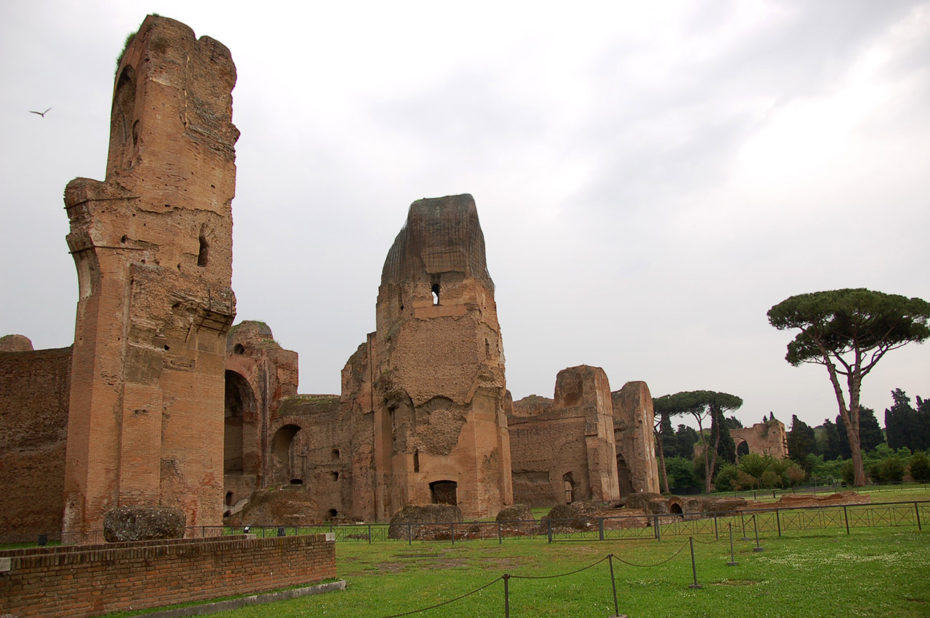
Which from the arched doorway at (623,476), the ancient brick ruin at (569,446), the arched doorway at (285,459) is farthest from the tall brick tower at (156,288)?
the arched doorway at (623,476)

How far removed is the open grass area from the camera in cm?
676

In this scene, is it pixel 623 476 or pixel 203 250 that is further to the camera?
pixel 623 476

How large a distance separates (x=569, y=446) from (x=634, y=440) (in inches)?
230

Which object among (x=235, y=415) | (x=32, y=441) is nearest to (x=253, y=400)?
(x=235, y=415)

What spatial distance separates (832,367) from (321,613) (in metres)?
32.7

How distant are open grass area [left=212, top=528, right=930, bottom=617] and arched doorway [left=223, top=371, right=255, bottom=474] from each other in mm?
19168

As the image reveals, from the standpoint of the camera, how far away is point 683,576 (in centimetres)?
864

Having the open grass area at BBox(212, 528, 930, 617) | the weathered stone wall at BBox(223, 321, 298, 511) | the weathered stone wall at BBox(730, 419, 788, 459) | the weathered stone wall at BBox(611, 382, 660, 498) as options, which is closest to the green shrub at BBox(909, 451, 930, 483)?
the weathered stone wall at BBox(611, 382, 660, 498)

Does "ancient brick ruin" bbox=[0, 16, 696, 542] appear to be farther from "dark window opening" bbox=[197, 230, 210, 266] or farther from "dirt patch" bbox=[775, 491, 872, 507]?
"dirt patch" bbox=[775, 491, 872, 507]

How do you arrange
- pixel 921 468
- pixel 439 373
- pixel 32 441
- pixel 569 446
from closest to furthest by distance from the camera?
pixel 32 441
pixel 439 373
pixel 921 468
pixel 569 446

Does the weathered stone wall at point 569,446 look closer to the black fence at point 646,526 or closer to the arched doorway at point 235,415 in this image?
the black fence at point 646,526

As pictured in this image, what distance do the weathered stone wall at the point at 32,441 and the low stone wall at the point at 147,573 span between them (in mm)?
10874

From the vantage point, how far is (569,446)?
101ft

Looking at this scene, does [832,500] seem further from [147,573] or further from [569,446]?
[147,573]
